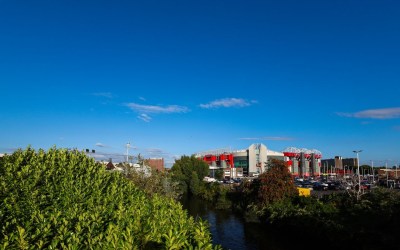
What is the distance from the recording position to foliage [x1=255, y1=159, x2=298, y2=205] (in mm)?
44562

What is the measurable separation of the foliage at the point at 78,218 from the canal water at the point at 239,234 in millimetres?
15560

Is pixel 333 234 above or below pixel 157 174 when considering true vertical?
below

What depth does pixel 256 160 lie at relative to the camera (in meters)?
128

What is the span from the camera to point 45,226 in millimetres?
8367

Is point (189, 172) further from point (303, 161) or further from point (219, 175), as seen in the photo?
point (303, 161)

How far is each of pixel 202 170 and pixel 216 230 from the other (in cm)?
4634

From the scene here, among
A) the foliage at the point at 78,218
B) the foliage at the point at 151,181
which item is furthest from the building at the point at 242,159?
the foliage at the point at 78,218

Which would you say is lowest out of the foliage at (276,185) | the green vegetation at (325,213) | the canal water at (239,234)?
the canal water at (239,234)

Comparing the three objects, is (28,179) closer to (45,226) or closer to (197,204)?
(45,226)

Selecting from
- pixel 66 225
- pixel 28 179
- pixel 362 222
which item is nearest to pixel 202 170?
pixel 362 222

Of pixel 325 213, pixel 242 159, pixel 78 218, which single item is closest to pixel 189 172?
pixel 325 213

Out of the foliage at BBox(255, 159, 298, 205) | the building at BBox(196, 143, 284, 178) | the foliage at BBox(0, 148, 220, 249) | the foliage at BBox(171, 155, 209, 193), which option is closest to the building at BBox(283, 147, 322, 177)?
the building at BBox(196, 143, 284, 178)

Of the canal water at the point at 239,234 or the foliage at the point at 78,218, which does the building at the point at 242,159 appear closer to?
the canal water at the point at 239,234

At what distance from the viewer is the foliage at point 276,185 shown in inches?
1754
